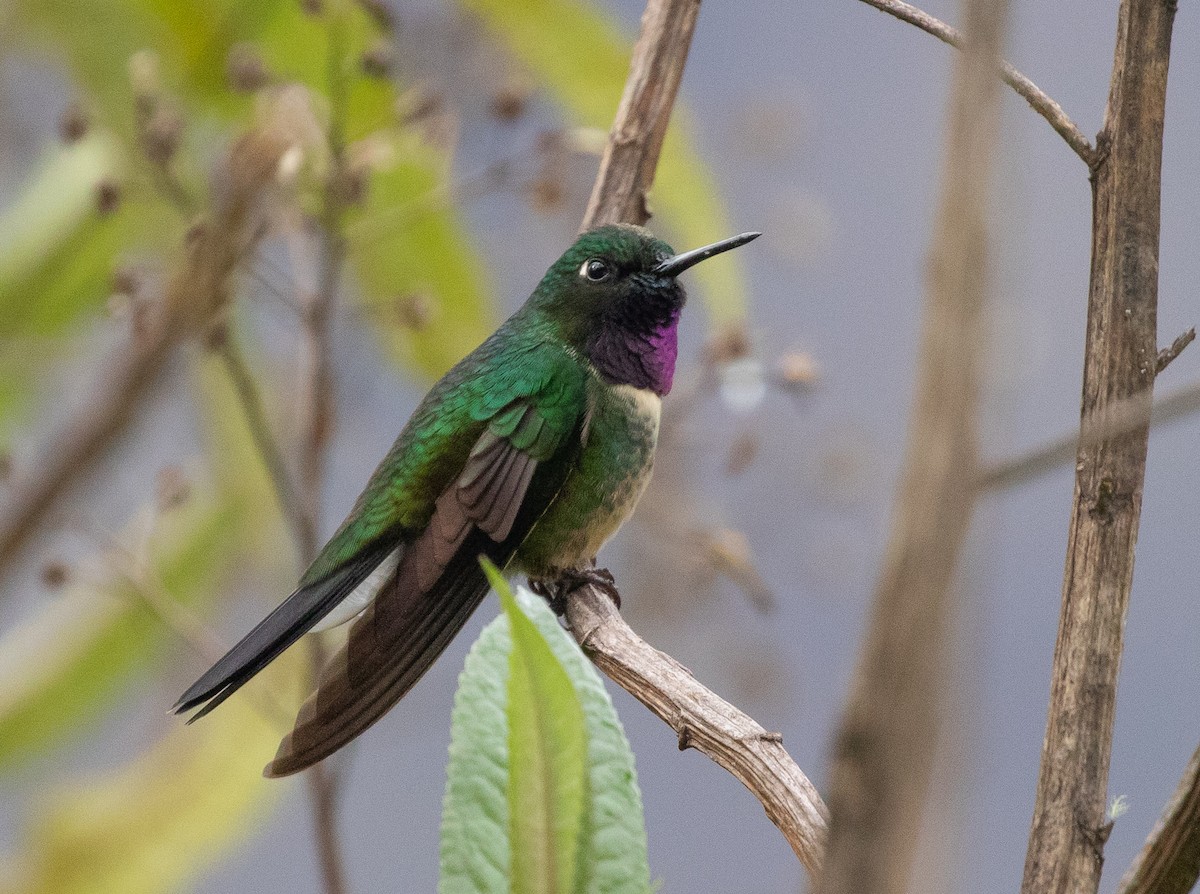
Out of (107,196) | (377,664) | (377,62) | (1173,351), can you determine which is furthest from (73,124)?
(1173,351)

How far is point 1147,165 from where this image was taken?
647 millimetres

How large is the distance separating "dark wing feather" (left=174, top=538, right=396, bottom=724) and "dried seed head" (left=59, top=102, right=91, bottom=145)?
51 cm

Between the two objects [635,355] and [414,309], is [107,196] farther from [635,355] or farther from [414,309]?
[635,355]

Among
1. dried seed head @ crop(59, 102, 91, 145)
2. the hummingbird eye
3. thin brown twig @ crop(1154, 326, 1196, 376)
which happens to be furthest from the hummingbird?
thin brown twig @ crop(1154, 326, 1196, 376)

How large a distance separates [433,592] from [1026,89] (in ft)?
2.34

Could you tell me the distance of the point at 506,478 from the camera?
1307 millimetres

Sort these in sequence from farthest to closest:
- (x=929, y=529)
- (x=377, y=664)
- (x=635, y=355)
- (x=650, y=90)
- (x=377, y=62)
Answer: (x=635, y=355), (x=377, y=62), (x=650, y=90), (x=377, y=664), (x=929, y=529)

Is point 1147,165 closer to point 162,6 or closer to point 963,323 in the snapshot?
point 963,323

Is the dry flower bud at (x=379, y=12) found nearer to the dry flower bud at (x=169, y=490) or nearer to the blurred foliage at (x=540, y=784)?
the dry flower bud at (x=169, y=490)

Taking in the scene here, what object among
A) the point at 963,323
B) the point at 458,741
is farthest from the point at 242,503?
the point at 963,323

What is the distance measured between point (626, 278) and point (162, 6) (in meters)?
0.75

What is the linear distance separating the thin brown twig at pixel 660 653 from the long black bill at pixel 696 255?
74 millimetres

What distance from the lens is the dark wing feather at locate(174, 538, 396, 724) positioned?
1102 mm

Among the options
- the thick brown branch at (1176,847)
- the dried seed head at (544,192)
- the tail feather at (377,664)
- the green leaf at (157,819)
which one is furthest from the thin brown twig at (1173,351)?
the green leaf at (157,819)
